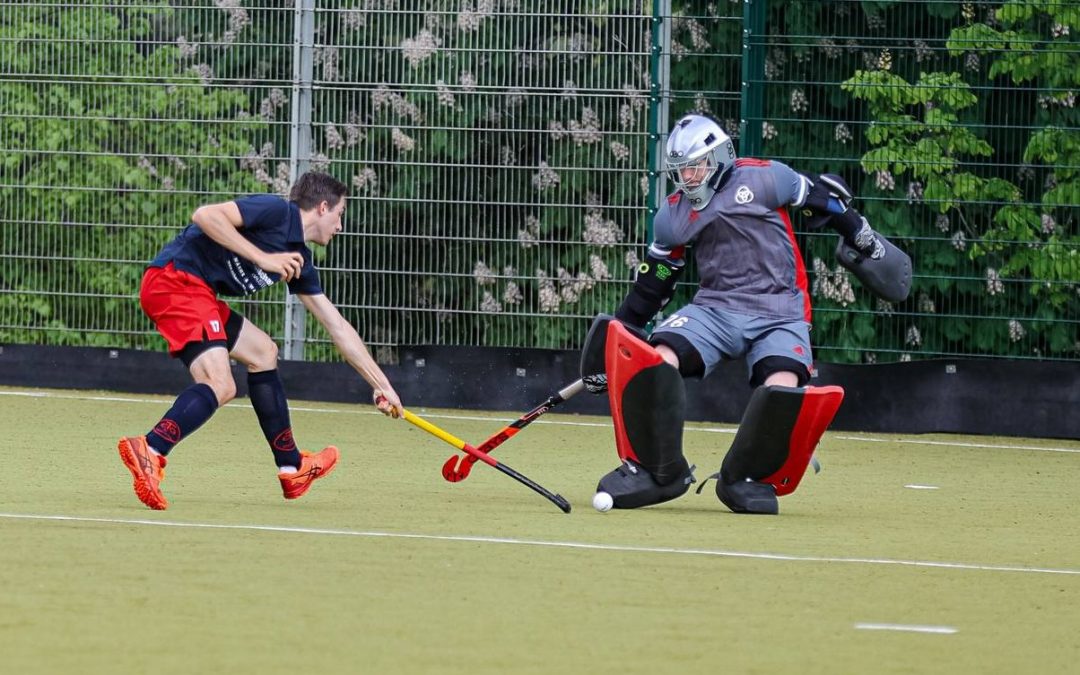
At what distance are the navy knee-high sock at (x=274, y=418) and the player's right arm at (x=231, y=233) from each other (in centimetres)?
50

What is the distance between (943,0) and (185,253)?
5.16m

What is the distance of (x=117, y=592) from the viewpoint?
510 cm

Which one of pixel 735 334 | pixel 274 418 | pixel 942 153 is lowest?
pixel 274 418

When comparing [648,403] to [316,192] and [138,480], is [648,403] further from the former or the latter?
[138,480]

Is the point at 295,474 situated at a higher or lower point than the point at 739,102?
lower

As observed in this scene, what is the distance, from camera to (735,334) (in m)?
7.71

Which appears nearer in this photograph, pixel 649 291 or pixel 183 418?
pixel 183 418

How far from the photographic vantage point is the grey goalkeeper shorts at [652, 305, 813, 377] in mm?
7672

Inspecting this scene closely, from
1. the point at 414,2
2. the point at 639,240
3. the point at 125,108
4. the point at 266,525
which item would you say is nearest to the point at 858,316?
the point at 639,240

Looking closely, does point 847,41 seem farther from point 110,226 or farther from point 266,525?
point 266,525

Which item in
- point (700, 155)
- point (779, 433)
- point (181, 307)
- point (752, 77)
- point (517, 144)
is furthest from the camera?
point (517, 144)

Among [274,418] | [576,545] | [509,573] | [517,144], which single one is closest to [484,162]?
[517,144]

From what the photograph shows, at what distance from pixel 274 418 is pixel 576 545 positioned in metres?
1.63

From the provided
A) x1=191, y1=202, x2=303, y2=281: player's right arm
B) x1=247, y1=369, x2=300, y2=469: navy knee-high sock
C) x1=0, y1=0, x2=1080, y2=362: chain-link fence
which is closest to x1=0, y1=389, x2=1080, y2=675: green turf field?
x1=247, y1=369, x2=300, y2=469: navy knee-high sock
